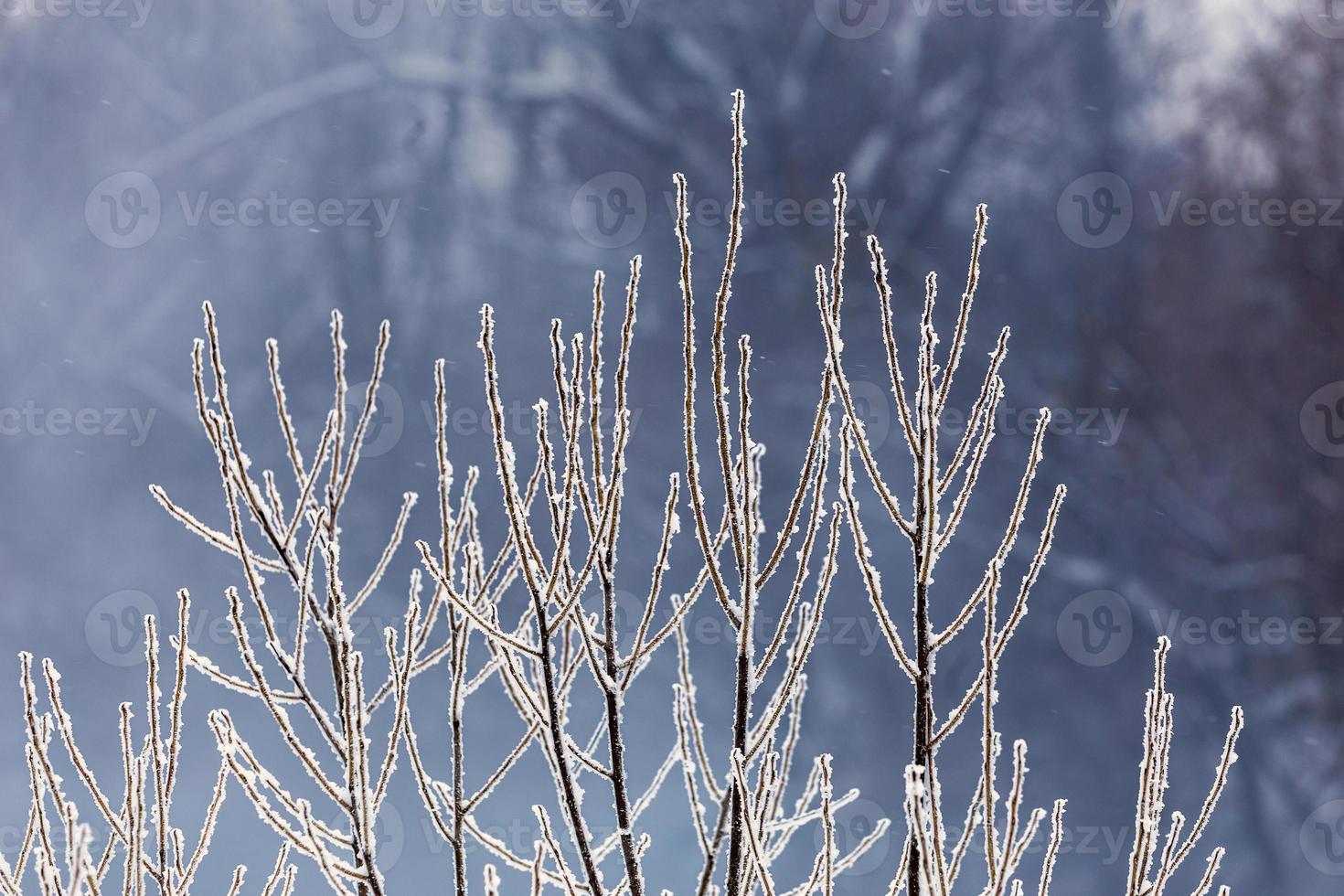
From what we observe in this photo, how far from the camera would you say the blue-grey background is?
215 inches

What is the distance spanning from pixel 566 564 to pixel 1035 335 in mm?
5361

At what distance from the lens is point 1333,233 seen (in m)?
5.86

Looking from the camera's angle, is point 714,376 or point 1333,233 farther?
point 1333,233

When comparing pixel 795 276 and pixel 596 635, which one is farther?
pixel 795 276

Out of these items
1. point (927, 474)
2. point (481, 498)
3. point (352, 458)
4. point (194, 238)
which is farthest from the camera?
point (194, 238)

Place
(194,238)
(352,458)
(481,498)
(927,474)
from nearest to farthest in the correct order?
(927,474) < (352,458) < (481,498) < (194,238)

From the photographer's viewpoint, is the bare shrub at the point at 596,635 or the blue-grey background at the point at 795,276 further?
the blue-grey background at the point at 795,276

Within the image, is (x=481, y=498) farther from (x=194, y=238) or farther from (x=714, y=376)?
(x=714, y=376)

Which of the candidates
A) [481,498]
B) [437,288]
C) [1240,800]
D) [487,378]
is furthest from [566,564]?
[1240,800]

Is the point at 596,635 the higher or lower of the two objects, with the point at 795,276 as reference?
lower

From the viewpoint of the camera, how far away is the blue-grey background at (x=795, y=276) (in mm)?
5461

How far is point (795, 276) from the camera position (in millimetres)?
5703

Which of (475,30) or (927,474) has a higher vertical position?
(475,30)

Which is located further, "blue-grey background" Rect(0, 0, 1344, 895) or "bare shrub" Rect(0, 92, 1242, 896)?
"blue-grey background" Rect(0, 0, 1344, 895)
